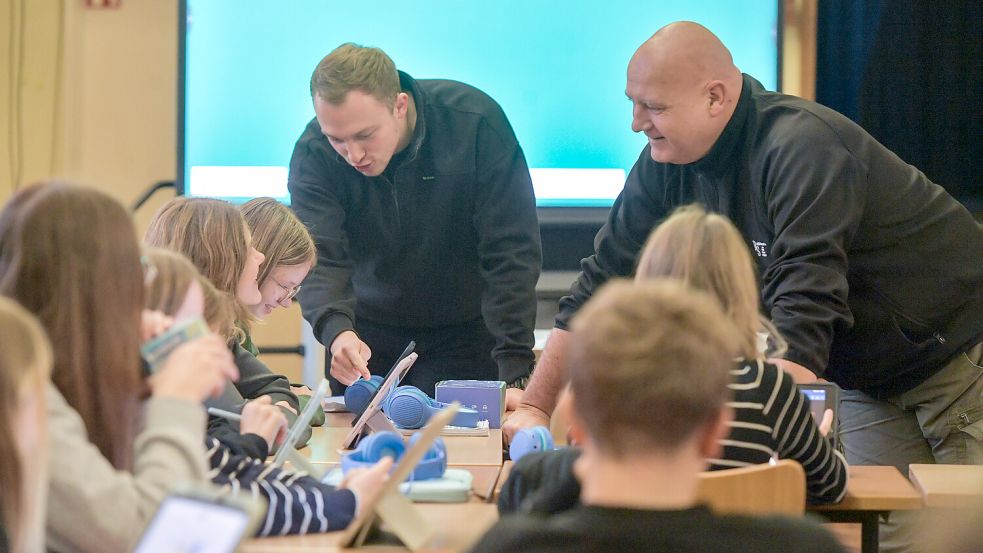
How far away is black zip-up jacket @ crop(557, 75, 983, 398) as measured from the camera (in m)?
2.31

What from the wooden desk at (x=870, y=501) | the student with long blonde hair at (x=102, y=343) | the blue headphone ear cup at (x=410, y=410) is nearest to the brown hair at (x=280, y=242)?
the blue headphone ear cup at (x=410, y=410)

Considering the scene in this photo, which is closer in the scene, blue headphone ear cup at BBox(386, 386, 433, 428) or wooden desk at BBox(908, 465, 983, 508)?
wooden desk at BBox(908, 465, 983, 508)

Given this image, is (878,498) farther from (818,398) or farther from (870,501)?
(818,398)

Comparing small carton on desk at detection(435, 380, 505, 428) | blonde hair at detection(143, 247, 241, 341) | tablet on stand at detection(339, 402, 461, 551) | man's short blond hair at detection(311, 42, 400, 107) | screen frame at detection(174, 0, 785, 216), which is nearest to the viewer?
tablet on stand at detection(339, 402, 461, 551)

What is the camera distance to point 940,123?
13.6ft

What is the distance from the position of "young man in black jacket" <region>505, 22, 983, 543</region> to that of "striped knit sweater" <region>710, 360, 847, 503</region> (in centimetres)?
53

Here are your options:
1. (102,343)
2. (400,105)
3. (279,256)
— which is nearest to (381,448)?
(102,343)

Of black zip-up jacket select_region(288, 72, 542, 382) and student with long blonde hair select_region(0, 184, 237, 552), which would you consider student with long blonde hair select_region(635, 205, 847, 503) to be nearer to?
student with long blonde hair select_region(0, 184, 237, 552)

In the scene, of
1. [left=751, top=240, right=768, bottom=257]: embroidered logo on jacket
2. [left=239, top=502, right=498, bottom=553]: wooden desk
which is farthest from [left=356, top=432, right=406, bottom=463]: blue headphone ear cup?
[left=751, top=240, right=768, bottom=257]: embroidered logo on jacket

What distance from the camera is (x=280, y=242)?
276cm

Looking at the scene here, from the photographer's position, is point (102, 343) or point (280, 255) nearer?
point (102, 343)

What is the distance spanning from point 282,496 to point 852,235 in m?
1.37

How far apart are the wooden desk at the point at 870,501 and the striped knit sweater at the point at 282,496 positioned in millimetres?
840

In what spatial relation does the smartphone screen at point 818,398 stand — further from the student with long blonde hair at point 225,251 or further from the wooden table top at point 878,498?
the student with long blonde hair at point 225,251
